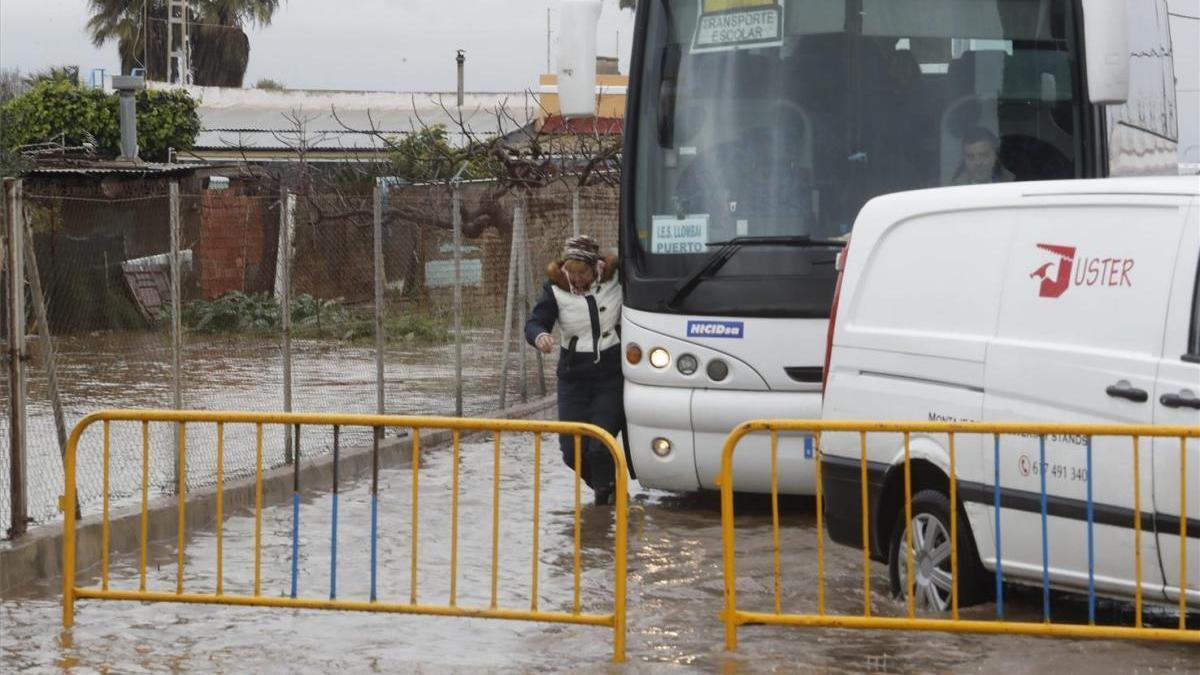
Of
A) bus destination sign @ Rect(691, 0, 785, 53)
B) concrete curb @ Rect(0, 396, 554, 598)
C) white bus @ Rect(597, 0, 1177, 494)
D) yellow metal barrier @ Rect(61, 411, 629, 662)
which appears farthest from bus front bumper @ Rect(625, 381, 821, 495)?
yellow metal barrier @ Rect(61, 411, 629, 662)

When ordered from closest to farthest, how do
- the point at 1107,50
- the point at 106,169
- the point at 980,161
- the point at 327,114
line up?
the point at 1107,50 → the point at 980,161 → the point at 106,169 → the point at 327,114

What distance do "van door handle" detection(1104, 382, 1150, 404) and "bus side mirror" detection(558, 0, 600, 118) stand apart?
465 cm

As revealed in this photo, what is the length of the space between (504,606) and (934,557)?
190 centimetres

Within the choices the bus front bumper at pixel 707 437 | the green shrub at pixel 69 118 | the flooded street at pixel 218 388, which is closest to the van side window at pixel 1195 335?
the bus front bumper at pixel 707 437

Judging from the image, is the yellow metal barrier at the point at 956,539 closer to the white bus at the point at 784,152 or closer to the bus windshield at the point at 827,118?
the white bus at the point at 784,152

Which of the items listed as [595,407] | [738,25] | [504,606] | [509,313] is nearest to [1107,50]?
[738,25]

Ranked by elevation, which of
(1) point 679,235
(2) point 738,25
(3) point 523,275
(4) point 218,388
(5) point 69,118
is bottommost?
(4) point 218,388

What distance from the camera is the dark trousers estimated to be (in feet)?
38.3

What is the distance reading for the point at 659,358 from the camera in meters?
11.0

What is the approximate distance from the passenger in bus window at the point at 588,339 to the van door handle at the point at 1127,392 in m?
5.03

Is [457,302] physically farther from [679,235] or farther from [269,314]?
[269,314]

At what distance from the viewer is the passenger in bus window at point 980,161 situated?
1052cm

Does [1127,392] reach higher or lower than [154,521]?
higher

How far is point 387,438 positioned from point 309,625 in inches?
257
